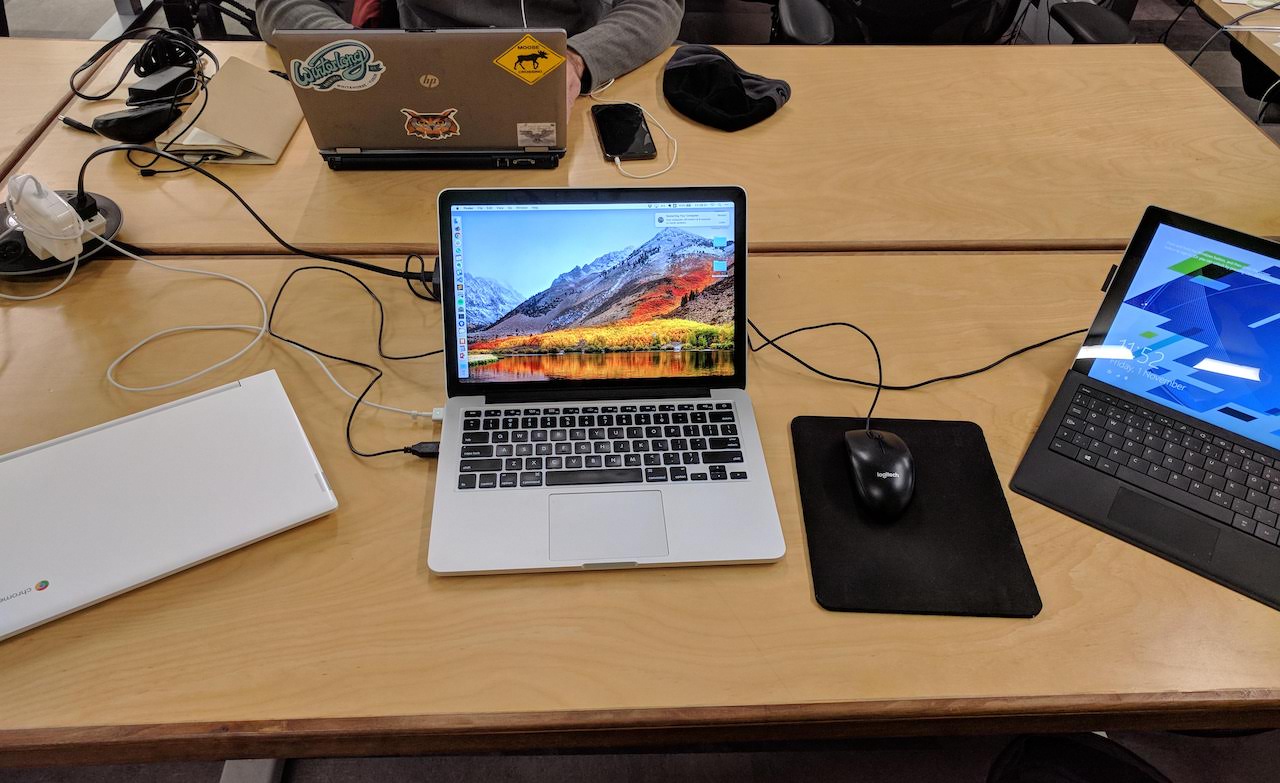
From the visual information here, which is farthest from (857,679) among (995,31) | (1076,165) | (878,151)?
(995,31)

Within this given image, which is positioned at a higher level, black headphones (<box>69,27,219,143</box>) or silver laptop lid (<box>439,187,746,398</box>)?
silver laptop lid (<box>439,187,746,398</box>)

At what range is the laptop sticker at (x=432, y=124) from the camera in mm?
1075

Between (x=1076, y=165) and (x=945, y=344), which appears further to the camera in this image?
(x=1076, y=165)

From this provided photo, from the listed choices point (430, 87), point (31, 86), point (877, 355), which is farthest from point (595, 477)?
point (31, 86)

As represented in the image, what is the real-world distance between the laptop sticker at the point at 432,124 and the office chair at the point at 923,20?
1.20 metres

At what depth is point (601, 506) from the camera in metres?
0.75

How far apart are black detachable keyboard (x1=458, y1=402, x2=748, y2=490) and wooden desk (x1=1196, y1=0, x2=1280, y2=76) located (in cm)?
185

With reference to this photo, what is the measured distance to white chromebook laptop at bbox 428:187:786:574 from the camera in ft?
2.52

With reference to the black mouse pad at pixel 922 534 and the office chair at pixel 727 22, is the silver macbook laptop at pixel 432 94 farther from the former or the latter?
the office chair at pixel 727 22

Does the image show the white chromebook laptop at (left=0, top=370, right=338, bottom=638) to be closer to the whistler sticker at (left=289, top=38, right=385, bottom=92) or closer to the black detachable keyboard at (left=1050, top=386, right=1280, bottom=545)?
the whistler sticker at (left=289, top=38, right=385, bottom=92)

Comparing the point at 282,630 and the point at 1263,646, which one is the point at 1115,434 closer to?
the point at 1263,646

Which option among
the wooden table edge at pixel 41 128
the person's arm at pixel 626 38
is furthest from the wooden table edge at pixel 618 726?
the person's arm at pixel 626 38

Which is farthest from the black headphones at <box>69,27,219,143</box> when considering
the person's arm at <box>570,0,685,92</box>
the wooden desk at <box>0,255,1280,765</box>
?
the person's arm at <box>570,0,685,92</box>

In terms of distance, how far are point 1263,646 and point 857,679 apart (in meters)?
0.40
